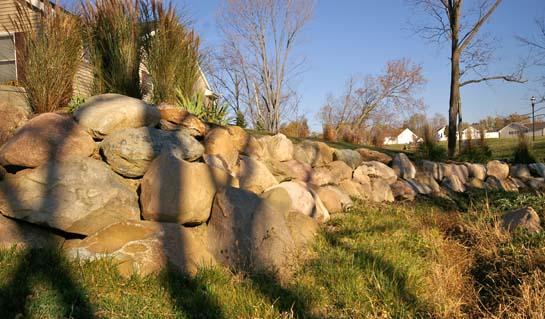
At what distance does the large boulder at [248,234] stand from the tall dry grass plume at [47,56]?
256cm

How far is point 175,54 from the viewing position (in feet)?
20.4

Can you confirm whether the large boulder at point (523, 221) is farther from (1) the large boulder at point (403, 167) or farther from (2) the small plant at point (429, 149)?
(2) the small plant at point (429, 149)

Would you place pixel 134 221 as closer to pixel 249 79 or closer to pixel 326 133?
pixel 326 133

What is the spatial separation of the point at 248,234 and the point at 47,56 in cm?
327

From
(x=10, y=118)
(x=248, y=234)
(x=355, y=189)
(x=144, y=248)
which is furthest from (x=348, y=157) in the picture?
(x=10, y=118)

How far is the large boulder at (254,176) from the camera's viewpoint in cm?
520

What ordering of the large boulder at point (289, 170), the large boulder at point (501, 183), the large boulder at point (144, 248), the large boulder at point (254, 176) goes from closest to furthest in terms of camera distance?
the large boulder at point (144, 248), the large boulder at point (254, 176), the large boulder at point (289, 170), the large boulder at point (501, 183)

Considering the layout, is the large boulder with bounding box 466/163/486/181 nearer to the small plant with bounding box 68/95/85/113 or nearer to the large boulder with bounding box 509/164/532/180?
the large boulder with bounding box 509/164/532/180

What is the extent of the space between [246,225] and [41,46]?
10.8 feet

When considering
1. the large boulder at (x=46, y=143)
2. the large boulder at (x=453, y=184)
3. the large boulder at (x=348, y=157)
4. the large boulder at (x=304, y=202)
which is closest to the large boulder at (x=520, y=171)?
the large boulder at (x=453, y=184)

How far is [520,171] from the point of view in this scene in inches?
463

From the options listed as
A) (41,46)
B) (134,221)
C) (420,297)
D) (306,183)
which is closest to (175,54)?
(41,46)

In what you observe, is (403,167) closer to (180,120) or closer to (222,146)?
(222,146)

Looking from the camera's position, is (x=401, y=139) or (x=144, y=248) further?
(x=401, y=139)
